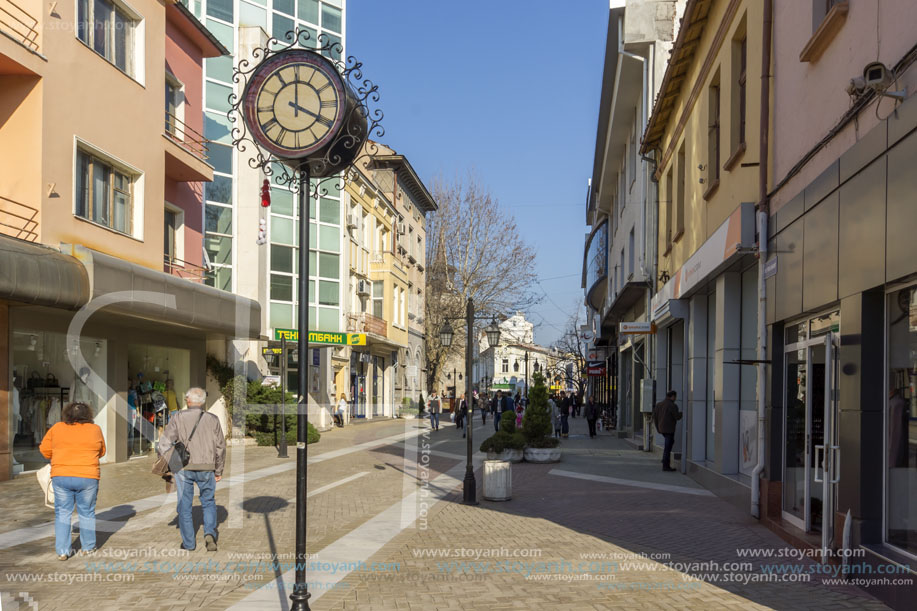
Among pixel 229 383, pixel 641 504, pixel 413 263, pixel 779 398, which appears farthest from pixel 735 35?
pixel 413 263

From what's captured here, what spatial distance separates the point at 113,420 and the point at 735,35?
14263mm

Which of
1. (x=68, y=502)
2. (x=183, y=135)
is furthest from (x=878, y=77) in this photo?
(x=183, y=135)

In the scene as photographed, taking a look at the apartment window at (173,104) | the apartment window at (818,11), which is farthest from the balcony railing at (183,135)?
the apartment window at (818,11)

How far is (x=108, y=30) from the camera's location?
16391 mm

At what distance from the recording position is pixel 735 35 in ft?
41.4

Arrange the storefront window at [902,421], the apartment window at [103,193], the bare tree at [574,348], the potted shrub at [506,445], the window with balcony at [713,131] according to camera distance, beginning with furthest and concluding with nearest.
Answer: the bare tree at [574,348], the potted shrub at [506,445], the apartment window at [103,193], the window with balcony at [713,131], the storefront window at [902,421]

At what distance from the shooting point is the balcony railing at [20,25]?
→ 13.5m

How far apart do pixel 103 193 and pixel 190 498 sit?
9530 mm

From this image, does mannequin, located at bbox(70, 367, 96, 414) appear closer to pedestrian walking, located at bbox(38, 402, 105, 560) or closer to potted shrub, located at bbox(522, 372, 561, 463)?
pedestrian walking, located at bbox(38, 402, 105, 560)

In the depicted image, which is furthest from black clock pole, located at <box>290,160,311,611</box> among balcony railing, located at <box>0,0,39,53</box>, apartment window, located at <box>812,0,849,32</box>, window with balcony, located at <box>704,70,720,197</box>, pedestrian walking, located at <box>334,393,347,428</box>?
pedestrian walking, located at <box>334,393,347,428</box>

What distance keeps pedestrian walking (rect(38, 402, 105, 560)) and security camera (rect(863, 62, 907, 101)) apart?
7610 mm

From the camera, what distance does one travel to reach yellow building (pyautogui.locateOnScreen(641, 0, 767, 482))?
38.1 ft

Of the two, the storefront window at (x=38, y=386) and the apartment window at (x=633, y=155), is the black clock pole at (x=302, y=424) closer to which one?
the storefront window at (x=38, y=386)

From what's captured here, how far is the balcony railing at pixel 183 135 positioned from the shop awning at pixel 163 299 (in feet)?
11.9
